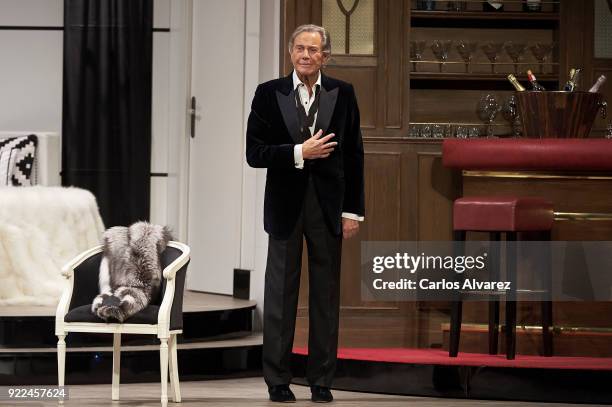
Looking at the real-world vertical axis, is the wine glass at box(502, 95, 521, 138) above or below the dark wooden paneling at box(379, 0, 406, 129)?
below

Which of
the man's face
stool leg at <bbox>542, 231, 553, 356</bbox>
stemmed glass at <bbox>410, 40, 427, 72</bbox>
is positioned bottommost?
stool leg at <bbox>542, 231, 553, 356</bbox>

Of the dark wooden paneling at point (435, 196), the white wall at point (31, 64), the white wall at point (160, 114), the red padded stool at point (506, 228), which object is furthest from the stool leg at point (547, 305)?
the white wall at point (31, 64)

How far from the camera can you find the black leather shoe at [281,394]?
4.55 meters

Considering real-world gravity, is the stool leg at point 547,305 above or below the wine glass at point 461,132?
below

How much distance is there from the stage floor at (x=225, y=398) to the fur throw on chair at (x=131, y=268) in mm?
444

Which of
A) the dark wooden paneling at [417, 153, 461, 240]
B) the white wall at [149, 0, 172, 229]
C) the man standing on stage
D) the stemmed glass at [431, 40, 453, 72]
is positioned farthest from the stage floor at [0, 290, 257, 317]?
the stemmed glass at [431, 40, 453, 72]

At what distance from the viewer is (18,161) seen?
695cm

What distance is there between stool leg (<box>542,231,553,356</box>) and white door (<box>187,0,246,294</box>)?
6.89 ft

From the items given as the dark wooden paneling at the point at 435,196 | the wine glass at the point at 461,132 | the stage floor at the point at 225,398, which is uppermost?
the wine glass at the point at 461,132

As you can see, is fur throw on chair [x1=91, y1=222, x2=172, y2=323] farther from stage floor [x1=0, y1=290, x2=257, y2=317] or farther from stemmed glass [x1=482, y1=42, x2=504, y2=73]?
stemmed glass [x1=482, y1=42, x2=504, y2=73]

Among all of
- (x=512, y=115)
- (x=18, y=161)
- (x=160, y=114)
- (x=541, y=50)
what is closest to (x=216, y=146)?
(x=160, y=114)

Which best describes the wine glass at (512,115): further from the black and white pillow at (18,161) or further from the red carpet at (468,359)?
the black and white pillow at (18,161)

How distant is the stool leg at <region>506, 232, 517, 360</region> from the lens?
5047 millimetres

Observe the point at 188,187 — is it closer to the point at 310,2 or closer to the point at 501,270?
the point at 310,2
